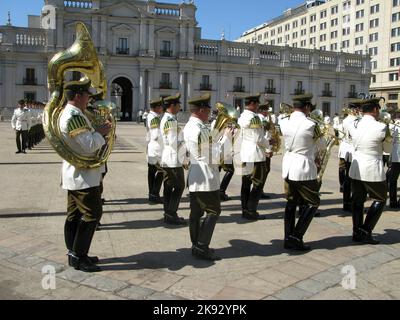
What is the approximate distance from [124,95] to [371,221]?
165ft

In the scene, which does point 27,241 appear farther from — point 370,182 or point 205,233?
point 370,182

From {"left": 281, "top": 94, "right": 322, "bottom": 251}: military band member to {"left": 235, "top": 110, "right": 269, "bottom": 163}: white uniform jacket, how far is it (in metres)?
1.81

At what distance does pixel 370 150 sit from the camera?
6.26 metres

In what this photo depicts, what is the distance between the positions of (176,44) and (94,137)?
165 feet

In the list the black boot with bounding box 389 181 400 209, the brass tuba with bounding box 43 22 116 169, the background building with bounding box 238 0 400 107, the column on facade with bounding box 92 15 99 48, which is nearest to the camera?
the brass tuba with bounding box 43 22 116 169

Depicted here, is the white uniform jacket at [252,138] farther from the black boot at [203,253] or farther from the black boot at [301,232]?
the black boot at [203,253]

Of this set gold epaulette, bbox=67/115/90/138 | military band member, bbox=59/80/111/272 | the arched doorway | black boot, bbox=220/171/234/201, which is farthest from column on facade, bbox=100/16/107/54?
gold epaulette, bbox=67/115/90/138

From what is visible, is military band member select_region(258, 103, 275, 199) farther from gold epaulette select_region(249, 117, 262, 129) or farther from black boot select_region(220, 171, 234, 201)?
black boot select_region(220, 171, 234, 201)

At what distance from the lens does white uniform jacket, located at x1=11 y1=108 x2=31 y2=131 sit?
1673 cm

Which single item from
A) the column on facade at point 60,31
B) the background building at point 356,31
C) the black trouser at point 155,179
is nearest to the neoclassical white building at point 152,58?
the column on facade at point 60,31

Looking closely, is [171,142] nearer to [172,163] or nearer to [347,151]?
[172,163]

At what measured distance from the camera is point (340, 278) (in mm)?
4875

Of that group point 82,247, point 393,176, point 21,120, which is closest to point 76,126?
point 82,247
